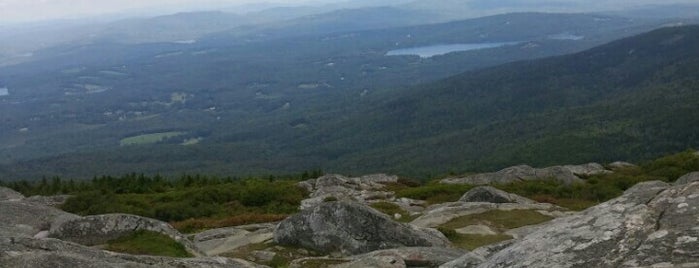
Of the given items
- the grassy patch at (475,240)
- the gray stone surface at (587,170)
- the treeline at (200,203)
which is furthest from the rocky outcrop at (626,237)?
the gray stone surface at (587,170)

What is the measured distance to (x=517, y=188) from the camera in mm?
62125

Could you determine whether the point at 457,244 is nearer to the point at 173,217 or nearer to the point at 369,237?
the point at 369,237

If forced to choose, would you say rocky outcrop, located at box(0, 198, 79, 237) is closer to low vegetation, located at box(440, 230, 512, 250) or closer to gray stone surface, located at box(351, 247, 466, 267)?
gray stone surface, located at box(351, 247, 466, 267)

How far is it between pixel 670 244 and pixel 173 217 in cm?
4691

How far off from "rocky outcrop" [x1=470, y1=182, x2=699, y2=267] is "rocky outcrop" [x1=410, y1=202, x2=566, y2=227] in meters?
25.9

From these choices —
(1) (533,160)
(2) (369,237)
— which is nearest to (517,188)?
(2) (369,237)

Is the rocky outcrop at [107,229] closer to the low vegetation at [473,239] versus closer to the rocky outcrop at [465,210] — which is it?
the low vegetation at [473,239]

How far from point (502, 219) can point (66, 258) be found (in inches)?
1166

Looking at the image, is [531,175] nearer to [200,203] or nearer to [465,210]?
[465,210]

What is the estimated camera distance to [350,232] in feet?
80.0

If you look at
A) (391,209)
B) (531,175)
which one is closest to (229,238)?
(391,209)

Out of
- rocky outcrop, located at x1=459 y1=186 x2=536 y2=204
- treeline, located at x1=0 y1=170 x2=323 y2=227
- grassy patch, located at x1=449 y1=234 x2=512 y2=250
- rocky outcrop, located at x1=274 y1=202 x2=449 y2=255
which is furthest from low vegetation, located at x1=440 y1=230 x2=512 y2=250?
treeline, located at x1=0 y1=170 x2=323 y2=227

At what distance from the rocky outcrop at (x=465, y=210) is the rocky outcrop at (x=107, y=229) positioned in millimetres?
19306

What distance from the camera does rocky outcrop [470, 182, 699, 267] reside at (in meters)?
9.37
